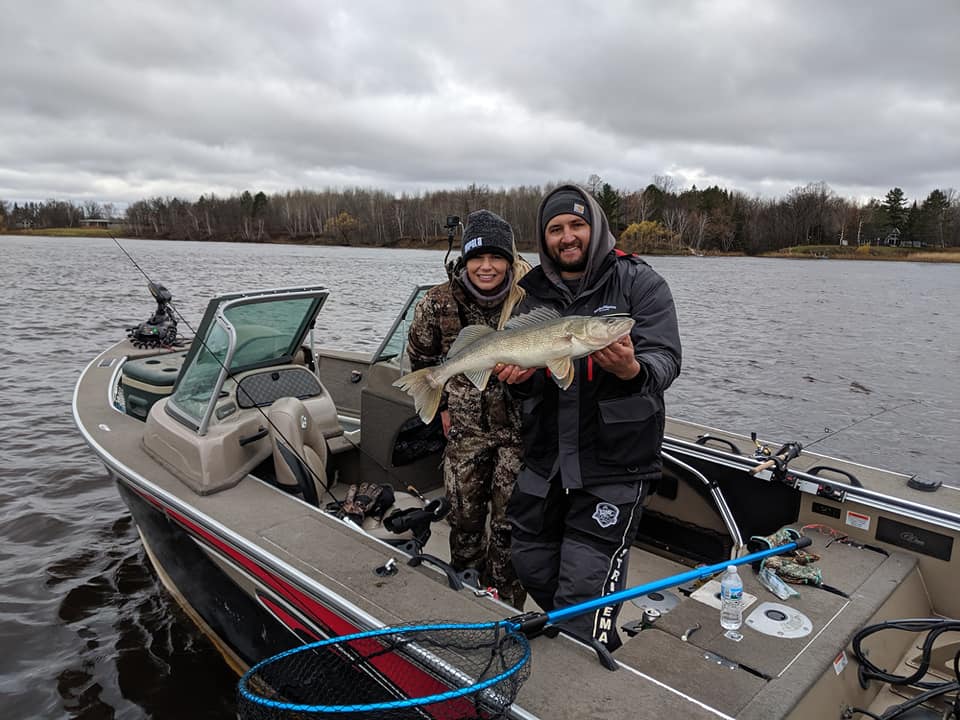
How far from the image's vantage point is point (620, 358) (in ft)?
7.09

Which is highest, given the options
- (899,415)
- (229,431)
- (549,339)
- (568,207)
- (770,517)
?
(568,207)

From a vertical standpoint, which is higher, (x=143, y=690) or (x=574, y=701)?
Result: (x=574, y=701)

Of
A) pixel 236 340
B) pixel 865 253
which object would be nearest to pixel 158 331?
pixel 236 340

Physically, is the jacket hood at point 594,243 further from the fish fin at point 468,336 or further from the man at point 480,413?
the man at point 480,413

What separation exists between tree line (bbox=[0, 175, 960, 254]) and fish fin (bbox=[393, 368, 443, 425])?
192 feet

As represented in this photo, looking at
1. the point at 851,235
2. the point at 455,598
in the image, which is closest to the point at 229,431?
the point at 455,598

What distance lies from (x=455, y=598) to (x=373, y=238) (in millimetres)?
69304

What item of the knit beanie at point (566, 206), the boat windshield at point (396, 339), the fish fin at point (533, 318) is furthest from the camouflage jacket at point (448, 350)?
the boat windshield at point (396, 339)

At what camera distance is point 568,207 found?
253 cm

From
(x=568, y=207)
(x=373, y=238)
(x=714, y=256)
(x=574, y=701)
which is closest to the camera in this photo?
(x=574, y=701)

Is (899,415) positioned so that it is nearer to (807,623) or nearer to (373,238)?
(807,623)

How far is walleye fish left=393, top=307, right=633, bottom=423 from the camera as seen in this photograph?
213 cm

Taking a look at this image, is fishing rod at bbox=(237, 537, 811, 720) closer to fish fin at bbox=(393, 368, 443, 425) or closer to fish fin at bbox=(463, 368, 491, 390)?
fish fin at bbox=(463, 368, 491, 390)

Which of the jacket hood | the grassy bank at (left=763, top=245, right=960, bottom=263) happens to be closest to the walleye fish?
the jacket hood
